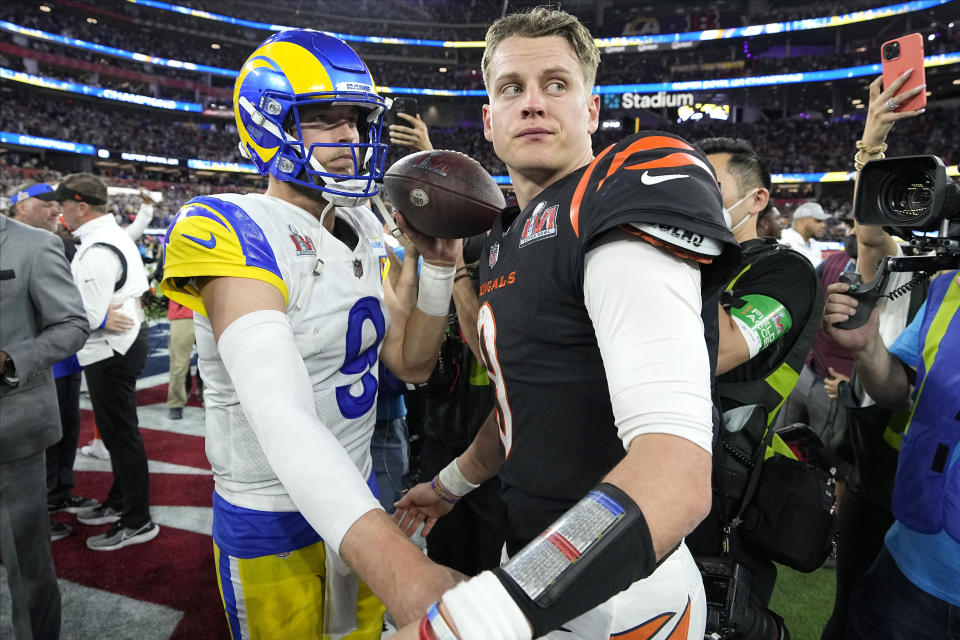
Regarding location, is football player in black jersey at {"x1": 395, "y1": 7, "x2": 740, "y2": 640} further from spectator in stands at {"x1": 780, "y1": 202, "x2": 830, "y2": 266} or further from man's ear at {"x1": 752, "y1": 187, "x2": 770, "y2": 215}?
spectator in stands at {"x1": 780, "y1": 202, "x2": 830, "y2": 266}

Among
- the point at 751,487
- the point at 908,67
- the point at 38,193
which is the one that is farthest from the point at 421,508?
the point at 38,193

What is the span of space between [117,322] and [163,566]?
1.60m

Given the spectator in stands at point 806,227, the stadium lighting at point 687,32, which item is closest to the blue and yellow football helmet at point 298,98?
the spectator in stands at point 806,227

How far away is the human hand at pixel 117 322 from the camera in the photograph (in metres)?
3.80

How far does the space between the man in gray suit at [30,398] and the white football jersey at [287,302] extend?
115 cm

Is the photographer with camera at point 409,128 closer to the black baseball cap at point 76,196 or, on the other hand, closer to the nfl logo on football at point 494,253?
the nfl logo on football at point 494,253

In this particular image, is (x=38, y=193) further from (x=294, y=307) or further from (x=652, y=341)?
(x=652, y=341)

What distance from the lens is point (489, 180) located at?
185cm

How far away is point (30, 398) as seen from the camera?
7.55 feet

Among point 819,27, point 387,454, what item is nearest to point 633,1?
point 819,27

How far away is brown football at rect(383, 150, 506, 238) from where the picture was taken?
169 centimetres

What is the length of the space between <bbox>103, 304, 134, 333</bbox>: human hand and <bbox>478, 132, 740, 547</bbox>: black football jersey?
3522 mm

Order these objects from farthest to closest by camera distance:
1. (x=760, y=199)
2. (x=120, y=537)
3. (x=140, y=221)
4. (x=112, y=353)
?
(x=140, y=221), (x=112, y=353), (x=120, y=537), (x=760, y=199)

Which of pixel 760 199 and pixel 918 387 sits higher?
pixel 760 199
